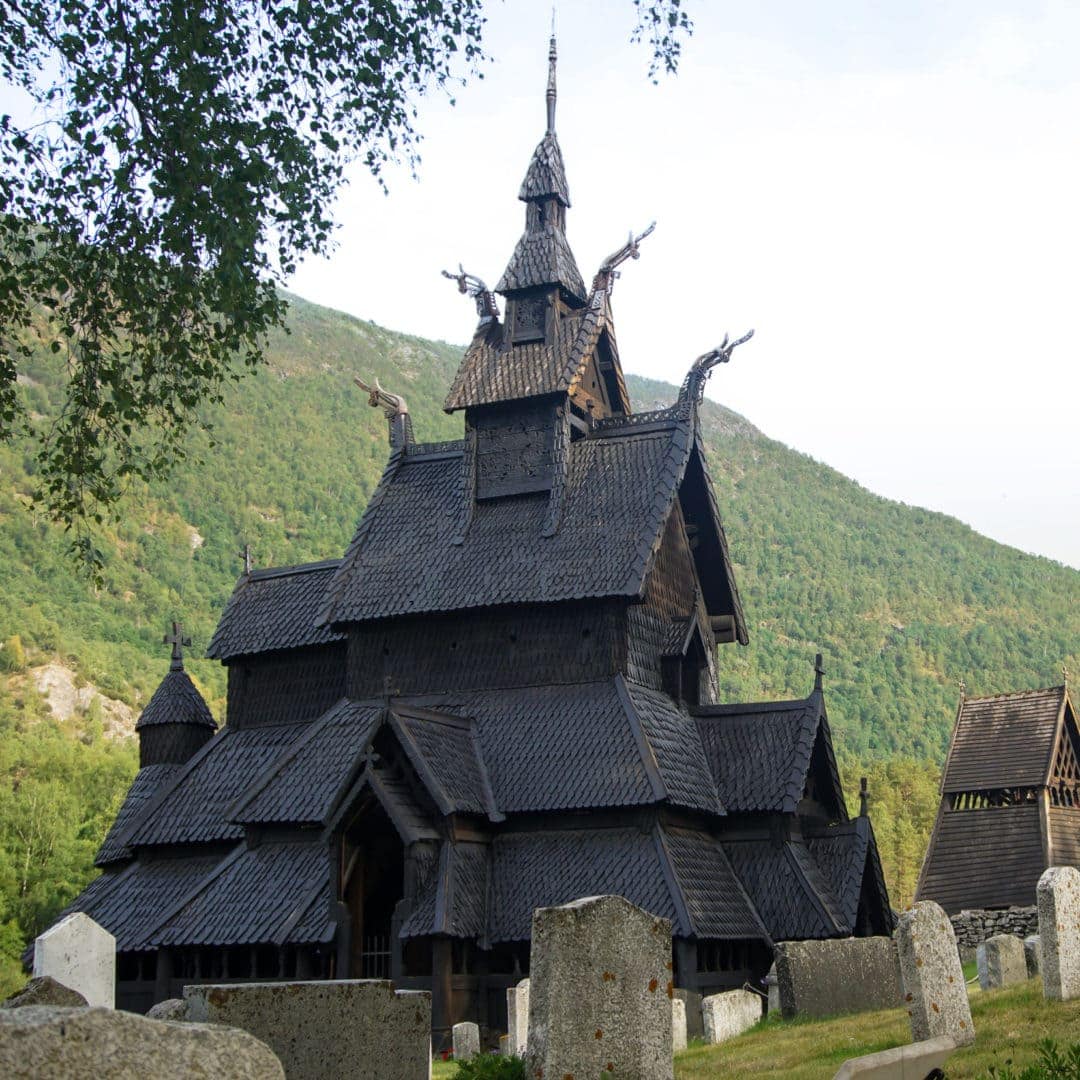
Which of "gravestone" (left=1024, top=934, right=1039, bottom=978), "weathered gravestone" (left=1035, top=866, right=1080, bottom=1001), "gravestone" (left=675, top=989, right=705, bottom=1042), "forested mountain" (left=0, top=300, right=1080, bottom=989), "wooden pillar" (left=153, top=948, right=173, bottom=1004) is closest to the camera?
"weathered gravestone" (left=1035, top=866, right=1080, bottom=1001)

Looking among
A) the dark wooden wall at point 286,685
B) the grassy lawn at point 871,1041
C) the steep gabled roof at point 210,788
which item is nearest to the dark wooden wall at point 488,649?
the dark wooden wall at point 286,685

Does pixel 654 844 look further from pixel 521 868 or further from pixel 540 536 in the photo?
pixel 540 536

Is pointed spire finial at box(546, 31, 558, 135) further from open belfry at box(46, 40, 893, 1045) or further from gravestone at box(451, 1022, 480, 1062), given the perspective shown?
gravestone at box(451, 1022, 480, 1062)

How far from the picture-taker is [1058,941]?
1636 centimetres

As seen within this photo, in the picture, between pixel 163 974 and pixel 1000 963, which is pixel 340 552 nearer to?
pixel 163 974

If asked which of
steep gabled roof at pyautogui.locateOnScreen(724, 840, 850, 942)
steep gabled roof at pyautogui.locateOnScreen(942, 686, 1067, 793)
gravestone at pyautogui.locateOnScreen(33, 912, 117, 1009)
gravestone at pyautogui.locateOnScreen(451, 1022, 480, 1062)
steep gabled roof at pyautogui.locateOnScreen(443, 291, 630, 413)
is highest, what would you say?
steep gabled roof at pyautogui.locateOnScreen(443, 291, 630, 413)

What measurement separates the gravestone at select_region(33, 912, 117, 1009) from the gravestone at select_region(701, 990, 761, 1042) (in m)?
7.43

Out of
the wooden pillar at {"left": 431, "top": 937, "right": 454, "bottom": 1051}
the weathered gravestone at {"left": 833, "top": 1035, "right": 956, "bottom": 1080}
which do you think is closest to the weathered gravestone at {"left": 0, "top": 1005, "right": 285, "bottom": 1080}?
the weathered gravestone at {"left": 833, "top": 1035, "right": 956, "bottom": 1080}

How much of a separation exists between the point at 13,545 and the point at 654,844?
102569 mm

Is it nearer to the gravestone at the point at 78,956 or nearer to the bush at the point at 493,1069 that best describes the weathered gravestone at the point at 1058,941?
the bush at the point at 493,1069

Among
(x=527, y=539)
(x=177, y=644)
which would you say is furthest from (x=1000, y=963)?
(x=177, y=644)

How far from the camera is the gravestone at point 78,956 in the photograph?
21.1 metres

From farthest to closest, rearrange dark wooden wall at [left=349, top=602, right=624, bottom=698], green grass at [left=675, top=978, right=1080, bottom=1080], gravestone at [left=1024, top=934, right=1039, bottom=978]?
dark wooden wall at [left=349, top=602, right=624, bottom=698]
gravestone at [left=1024, top=934, right=1039, bottom=978]
green grass at [left=675, top=978, right=1080, bottom=1080]

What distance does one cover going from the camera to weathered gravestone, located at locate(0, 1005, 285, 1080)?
598cm
